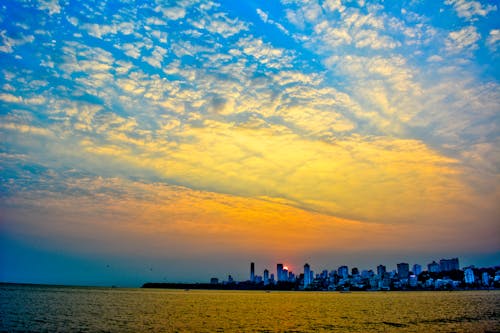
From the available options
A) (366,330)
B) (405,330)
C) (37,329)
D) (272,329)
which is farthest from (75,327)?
(405,330)

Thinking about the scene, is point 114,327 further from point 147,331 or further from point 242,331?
point 242,331

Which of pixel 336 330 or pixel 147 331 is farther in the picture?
pixel 336 330

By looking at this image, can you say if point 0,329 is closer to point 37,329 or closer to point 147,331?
point 37,329

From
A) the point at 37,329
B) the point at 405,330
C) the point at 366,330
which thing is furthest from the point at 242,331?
the point at 37,329

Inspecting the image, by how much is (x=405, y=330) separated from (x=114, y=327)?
162 feet

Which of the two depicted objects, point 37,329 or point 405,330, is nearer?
point 37,329

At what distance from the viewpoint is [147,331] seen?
59219mm

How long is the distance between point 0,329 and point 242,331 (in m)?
37.0

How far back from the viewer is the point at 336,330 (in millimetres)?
63875

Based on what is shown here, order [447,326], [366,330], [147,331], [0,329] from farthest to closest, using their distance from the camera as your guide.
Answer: [447,326]
[366,330]
[147,331]
[0,329]

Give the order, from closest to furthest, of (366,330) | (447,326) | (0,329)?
1. (0,329)
2. (366,330)
3. (447,326)

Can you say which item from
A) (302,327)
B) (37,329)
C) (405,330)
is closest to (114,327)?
(37,329)

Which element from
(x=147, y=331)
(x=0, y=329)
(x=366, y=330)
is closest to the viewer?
(x=0, y=329)

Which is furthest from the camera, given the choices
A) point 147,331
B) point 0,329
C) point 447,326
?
point 447,326
